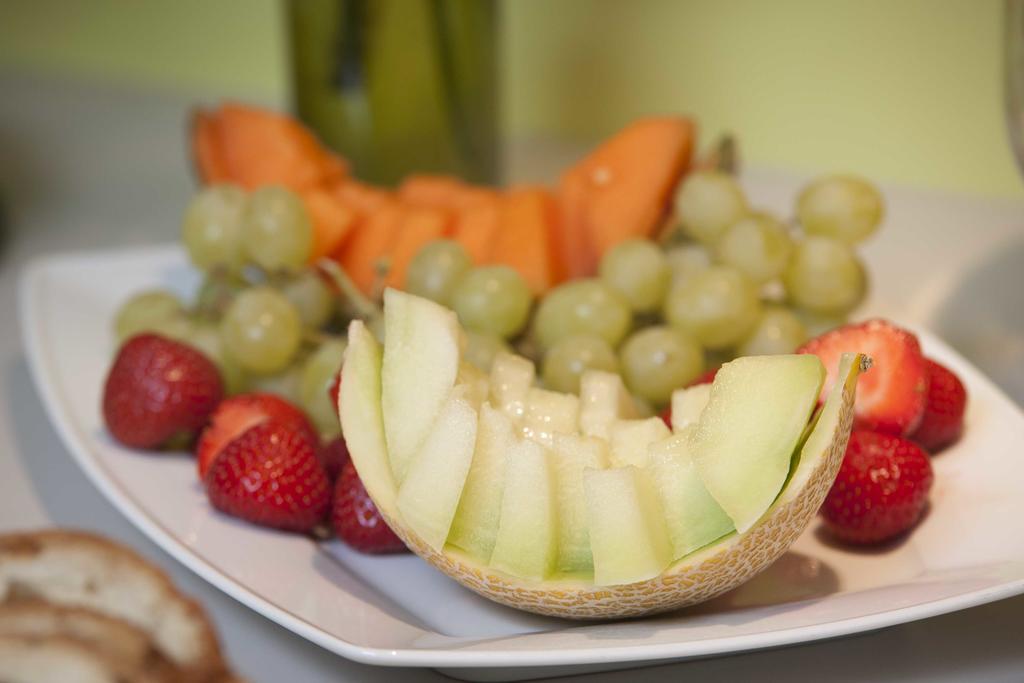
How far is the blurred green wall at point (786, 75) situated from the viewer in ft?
3.78

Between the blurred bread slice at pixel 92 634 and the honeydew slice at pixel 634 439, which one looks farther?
the honeydew slice at pixel 634 439

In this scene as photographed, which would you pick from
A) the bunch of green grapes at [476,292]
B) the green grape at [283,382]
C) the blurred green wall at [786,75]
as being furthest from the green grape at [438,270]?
the blurred green wall at [786,75]

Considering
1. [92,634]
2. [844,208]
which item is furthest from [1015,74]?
[92,634]

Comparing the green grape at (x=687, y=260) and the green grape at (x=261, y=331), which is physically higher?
the green grape at (x=687, y=260)

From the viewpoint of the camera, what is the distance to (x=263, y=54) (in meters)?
1.60

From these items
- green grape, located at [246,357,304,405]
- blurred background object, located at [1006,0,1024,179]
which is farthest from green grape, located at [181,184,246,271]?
blurred background object, located at [1006,0,1024,179]

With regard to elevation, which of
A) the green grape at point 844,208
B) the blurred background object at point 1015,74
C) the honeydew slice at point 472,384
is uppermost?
the blurred background object at point 1015,74

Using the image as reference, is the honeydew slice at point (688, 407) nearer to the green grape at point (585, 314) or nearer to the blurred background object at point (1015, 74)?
the green grape at point (585, 314)

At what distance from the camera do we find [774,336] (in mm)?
707

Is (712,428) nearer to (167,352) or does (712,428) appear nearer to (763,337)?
(763,337)

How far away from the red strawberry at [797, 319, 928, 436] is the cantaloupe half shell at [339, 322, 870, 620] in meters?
0.13

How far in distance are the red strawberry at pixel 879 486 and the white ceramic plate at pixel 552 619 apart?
20 millimetres

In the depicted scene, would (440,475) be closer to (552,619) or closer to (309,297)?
(552,619)

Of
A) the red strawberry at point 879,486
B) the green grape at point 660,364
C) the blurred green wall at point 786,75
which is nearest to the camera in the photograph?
the red strawberry at point 879,486
